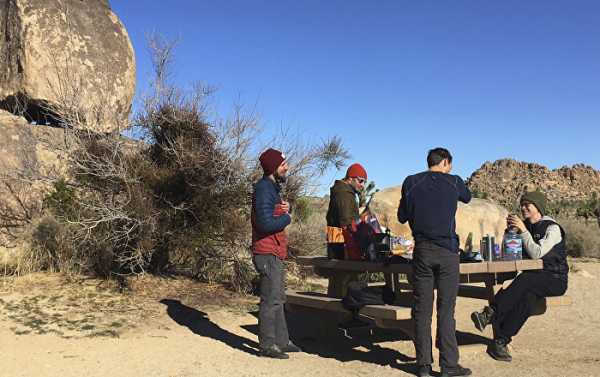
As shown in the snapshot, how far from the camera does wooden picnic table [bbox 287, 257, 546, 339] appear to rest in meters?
5.10

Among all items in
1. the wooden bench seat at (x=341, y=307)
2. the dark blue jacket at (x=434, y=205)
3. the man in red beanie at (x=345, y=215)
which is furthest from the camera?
the man in red beanie at (x=345, y=215)

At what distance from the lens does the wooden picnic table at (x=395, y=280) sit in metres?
5.10

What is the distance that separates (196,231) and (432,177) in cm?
413

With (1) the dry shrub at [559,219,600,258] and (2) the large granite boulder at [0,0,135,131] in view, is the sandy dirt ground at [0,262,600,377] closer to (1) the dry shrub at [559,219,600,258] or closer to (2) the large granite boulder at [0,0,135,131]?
(2) the large granite boulder at [0,0,135,131]

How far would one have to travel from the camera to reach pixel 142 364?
5.37 meters

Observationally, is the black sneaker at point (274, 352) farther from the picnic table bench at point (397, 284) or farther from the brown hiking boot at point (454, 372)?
the brown hiking boot at point (454, 372)

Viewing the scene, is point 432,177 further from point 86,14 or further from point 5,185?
point 86,14

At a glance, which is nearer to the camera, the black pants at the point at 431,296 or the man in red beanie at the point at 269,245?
the black pants at the point at 431,296

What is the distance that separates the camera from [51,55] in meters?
10.5

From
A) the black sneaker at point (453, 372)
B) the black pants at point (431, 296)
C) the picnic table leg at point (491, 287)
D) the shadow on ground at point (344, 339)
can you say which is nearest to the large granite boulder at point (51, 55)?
the shadow on ground at point (344, 339)

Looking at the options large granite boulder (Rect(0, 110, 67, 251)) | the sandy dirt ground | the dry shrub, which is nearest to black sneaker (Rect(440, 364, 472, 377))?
the sandy dirt ground

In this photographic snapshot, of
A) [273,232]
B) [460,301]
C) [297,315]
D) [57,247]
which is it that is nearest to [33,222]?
[57,247]

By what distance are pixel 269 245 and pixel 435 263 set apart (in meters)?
1.52

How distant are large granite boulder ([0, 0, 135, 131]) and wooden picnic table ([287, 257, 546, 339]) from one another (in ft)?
17.3
